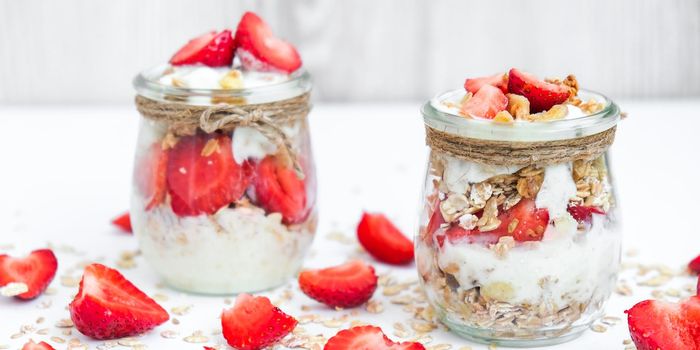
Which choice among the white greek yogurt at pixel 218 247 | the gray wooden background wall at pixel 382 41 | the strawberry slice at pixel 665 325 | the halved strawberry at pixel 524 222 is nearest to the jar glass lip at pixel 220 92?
the white greek yogurt at pixel 218 247

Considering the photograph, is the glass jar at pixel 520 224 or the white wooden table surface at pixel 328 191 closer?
the glass jar at pixel 520 224

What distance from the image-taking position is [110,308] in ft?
4.08

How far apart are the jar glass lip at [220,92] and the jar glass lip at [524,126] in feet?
0.76

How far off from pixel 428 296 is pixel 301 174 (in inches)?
9.4

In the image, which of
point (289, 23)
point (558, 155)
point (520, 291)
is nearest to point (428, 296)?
point (520, 291)

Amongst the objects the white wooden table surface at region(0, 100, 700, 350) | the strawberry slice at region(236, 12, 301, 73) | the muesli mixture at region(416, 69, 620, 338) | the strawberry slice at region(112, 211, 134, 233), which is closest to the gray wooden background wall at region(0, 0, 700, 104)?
the white wooden table surface at region(0, 100, 700, 350)

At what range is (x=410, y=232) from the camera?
5.52 ft

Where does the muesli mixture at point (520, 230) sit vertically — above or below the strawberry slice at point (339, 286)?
above

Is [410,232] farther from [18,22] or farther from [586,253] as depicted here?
A: [18,22]

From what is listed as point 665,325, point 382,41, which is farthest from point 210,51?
point 382,41

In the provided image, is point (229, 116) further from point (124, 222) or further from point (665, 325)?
point (665, 325)

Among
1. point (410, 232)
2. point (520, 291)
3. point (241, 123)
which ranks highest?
point (241, 123)

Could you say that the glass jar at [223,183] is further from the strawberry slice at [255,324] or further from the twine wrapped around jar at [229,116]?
the strawberry slice at [255,324]

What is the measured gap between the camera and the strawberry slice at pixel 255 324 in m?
1.23
